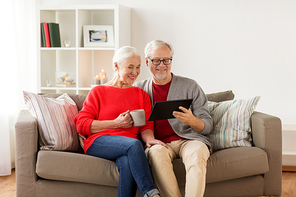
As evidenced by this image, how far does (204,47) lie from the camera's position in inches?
132

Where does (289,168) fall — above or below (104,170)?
below

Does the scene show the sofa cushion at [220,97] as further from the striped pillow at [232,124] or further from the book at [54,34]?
the book at [54,34]

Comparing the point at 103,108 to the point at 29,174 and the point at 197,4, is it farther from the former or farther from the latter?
the point at 197,4

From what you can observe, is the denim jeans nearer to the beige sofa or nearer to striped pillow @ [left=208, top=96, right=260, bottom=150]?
the beige sofa

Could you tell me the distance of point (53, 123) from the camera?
199 centimetres

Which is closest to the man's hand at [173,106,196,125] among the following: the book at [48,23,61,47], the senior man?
the senior man

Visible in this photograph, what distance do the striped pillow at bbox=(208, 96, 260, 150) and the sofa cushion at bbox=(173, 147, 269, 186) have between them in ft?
0.46

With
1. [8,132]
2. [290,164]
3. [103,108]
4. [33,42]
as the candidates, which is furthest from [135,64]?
[290,164]

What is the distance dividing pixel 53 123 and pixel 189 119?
0.86 m

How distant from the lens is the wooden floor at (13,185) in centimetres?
241

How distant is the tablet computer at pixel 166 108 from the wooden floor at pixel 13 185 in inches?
47.7

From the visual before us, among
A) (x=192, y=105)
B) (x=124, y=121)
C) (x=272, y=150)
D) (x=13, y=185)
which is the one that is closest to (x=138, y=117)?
(x=124, y=121)

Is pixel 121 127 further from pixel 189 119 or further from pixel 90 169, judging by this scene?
pixel 189 119

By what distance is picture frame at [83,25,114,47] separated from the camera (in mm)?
3268
